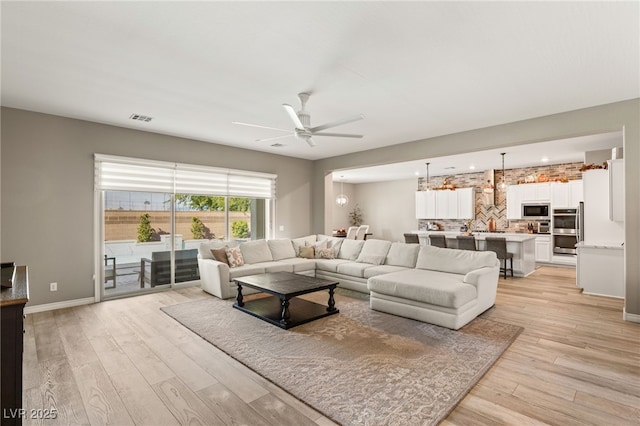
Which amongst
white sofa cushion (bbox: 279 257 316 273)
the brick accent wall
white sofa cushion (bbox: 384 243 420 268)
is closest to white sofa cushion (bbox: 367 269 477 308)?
white sofa cushion (bbox: 384 243 420 268)

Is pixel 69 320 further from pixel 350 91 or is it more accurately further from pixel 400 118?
pixel 400 118

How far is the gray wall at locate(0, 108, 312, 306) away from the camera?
14.0ft

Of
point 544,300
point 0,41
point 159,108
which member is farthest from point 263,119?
point 544,300

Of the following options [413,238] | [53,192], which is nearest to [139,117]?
[53,192]

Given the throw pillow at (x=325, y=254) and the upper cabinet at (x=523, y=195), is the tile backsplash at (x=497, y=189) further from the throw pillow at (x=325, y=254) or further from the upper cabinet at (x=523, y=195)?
the throw pillow at (x=325, y=254)

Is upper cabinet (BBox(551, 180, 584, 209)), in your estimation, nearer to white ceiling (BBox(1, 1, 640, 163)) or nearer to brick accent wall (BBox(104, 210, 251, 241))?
white ceiling (BBox(1, 1, 640, 163))

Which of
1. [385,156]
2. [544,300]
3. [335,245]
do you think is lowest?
[544,300]

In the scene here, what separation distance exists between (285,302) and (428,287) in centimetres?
174

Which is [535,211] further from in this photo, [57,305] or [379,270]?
[57,305]

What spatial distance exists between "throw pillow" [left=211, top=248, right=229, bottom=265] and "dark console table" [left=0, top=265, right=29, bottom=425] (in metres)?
3.64

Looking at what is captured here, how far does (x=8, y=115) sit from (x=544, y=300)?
26.8 ft

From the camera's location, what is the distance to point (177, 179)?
584 centimetres

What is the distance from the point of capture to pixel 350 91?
3703 mm

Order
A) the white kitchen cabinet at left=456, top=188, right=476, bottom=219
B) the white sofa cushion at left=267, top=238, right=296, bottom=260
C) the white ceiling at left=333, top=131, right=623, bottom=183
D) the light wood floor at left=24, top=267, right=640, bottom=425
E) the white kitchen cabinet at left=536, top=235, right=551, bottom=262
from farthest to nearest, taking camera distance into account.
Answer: the white kitchen cabinet at left=456, top=188, right=476, bottom=219 → the white kitchen cabinet at left=536, top=235, right=551, bottom=262 → the white sofa cushion at left=267, top=238, right=296, bottom=260 → the white ceiling at left=333, top=131, right=623, bottom=183 → the light wood floor at left=24, top=267, right=640, bottom=425
